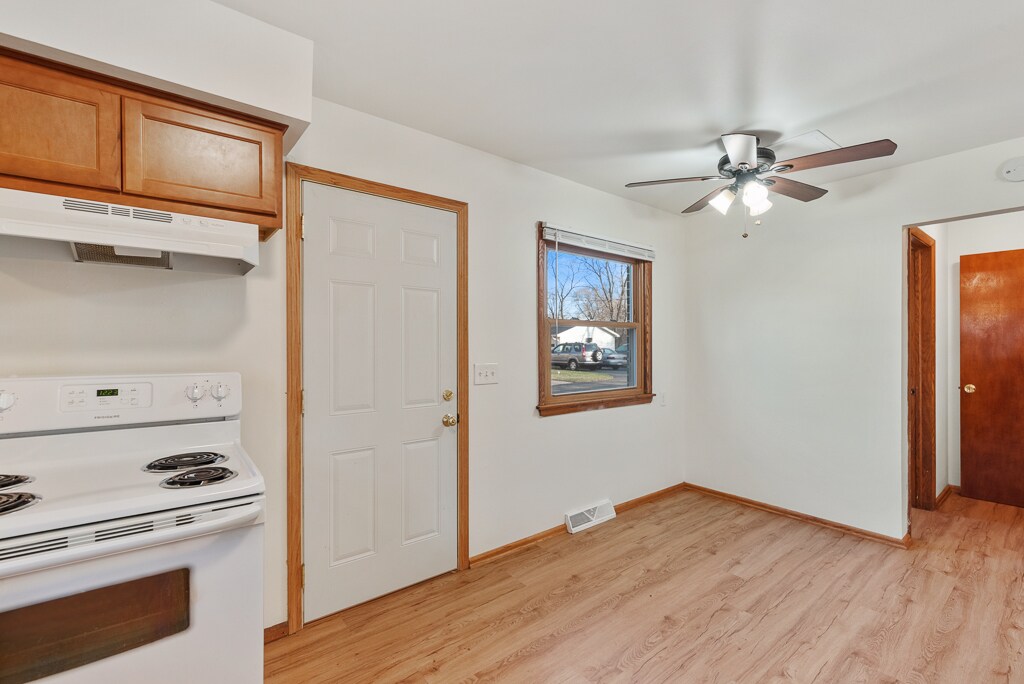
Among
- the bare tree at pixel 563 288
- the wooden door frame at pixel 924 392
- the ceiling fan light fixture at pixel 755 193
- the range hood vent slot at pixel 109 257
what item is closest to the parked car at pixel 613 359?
the bare tree at pixel 563 288

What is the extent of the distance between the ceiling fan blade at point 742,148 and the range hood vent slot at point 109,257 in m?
2.69

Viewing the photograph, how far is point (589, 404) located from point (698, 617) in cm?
150

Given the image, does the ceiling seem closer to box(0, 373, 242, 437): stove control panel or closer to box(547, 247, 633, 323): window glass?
box(547, 247, 633, 323): window glass

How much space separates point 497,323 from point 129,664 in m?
2.17

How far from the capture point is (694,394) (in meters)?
4.27

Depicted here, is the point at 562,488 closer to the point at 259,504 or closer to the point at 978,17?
the point at 259,504

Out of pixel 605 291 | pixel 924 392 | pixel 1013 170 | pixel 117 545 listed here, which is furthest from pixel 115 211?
pixel 924 392

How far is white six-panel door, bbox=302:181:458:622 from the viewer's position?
221cm

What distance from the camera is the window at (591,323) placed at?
3236mm

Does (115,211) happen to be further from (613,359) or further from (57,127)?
(613,359)

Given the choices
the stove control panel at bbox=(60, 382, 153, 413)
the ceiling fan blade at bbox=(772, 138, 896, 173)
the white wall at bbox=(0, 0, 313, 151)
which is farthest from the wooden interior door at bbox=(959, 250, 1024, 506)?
the stove control panel at bbox=(60, 382, 153, 413)

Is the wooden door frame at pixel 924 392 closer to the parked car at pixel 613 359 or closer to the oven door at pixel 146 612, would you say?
the parked car at pixel 613 359

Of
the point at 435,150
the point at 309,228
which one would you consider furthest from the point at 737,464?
the point at 309,228

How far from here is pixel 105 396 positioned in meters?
1.58
